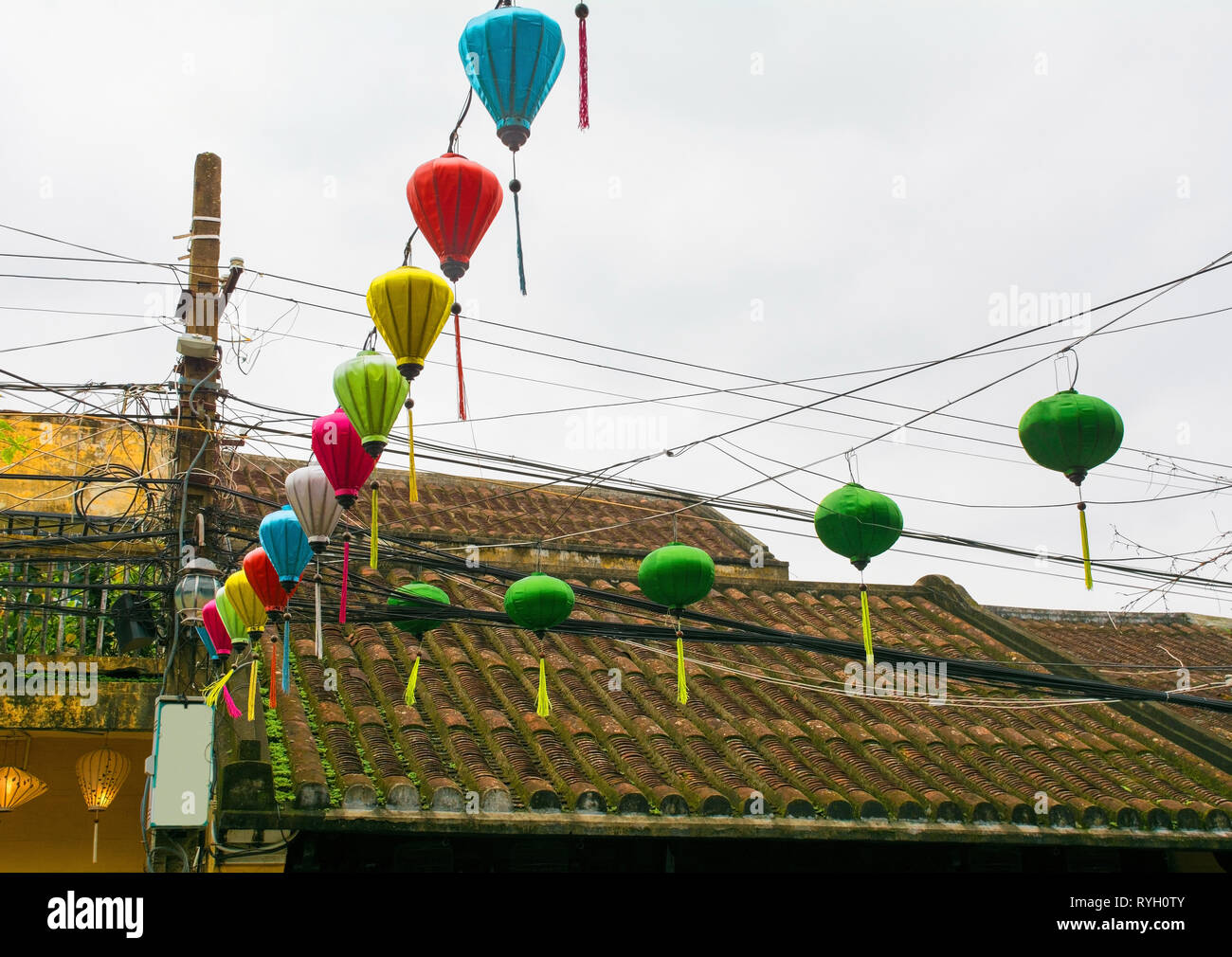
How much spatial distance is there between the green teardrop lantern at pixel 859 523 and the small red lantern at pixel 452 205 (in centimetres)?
330

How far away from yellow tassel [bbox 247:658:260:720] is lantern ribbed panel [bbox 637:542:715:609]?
3019mm

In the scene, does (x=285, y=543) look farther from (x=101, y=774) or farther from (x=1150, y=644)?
(x=1150, y=644)

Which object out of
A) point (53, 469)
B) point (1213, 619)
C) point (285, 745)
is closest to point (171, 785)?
point (285, 745)

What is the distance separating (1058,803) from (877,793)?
59.8 inches

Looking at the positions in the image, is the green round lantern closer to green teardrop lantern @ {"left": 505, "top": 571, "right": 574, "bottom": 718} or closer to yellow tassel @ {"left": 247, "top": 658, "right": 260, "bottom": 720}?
green teardrop lantern @ {"left": 505, "top": 571, "right": 574, "bottom": 718}

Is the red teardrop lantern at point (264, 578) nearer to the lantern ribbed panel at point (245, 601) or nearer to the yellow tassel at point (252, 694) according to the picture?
the lantern ribbed panel at point (245, 601)

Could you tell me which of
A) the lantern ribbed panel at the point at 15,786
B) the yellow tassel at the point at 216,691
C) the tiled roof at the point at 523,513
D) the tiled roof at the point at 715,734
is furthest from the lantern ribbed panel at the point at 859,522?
the lantern ribbed panel at the point at 15,786

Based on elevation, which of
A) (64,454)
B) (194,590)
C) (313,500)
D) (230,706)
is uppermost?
(64,454)

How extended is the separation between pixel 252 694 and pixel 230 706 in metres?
0.27

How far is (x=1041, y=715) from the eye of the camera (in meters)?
11.9

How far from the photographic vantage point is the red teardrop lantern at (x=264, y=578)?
28.3 feet

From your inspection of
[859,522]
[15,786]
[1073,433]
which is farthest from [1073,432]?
[15,786]

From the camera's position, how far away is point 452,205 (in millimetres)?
7816
